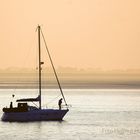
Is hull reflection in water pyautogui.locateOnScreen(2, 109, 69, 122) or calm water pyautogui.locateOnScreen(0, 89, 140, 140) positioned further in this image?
hull reflection in water pyautogui.locateOnScreen(2, 109, 69, 122)

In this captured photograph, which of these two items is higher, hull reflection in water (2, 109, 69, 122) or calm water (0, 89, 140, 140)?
hull reflection in water (2, 109, 69, 122)

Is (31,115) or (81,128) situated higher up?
(31,115)

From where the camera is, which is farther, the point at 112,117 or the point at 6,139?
the point at 112,117

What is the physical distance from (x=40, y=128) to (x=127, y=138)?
49.0 feet

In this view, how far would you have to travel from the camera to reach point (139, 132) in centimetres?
7806

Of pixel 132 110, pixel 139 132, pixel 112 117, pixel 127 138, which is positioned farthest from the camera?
pixel 132 110

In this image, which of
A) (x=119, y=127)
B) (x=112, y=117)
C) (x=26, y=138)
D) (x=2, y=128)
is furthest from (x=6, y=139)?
(x=112, y=117)

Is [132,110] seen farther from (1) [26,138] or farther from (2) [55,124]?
(1) [26,138]

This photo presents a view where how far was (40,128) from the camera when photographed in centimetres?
8312

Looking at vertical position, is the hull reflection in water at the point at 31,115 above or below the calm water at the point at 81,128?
above

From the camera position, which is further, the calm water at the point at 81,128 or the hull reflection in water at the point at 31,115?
the hull reflection in water at the point at 31,115

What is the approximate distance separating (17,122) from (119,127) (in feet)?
44.0

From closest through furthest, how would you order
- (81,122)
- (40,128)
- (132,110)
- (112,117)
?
(40,128) < (81,122) < (112,117) < (132,110)

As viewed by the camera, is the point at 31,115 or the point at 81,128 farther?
the point at 31,115
